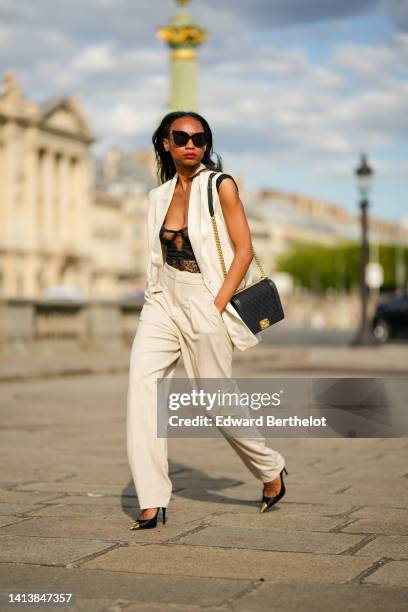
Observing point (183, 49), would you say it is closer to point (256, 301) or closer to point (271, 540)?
point (256, 301)

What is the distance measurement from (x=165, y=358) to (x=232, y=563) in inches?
45.2

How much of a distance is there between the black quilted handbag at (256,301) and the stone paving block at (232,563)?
3.54 ft

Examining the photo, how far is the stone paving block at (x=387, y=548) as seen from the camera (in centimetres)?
488

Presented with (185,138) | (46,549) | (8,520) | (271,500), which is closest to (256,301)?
(185,138)

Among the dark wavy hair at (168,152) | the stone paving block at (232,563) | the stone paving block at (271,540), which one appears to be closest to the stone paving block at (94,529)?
the stone paving block at (271,540)

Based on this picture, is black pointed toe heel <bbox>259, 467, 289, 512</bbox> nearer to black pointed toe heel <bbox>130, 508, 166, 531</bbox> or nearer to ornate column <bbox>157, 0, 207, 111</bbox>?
black pointed toe heel <bbox>130, 508, 166, 531</bbox>

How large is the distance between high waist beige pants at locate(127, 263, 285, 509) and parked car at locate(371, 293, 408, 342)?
107ft

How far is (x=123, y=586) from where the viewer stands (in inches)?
170

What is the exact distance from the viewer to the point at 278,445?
9.41 meters

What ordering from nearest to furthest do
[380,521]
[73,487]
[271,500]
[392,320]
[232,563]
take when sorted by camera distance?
1. [232,563]
2. [380,521]
3. [271,500]
4. [73,487]
5. [392,320]

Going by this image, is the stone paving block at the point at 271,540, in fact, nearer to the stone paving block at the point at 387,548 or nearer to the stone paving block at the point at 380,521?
the stone paving block at the point at 387,548

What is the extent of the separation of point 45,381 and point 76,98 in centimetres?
9965

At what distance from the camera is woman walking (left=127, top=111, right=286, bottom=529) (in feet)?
17.8

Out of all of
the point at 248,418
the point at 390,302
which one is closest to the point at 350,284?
the point at 390,302
